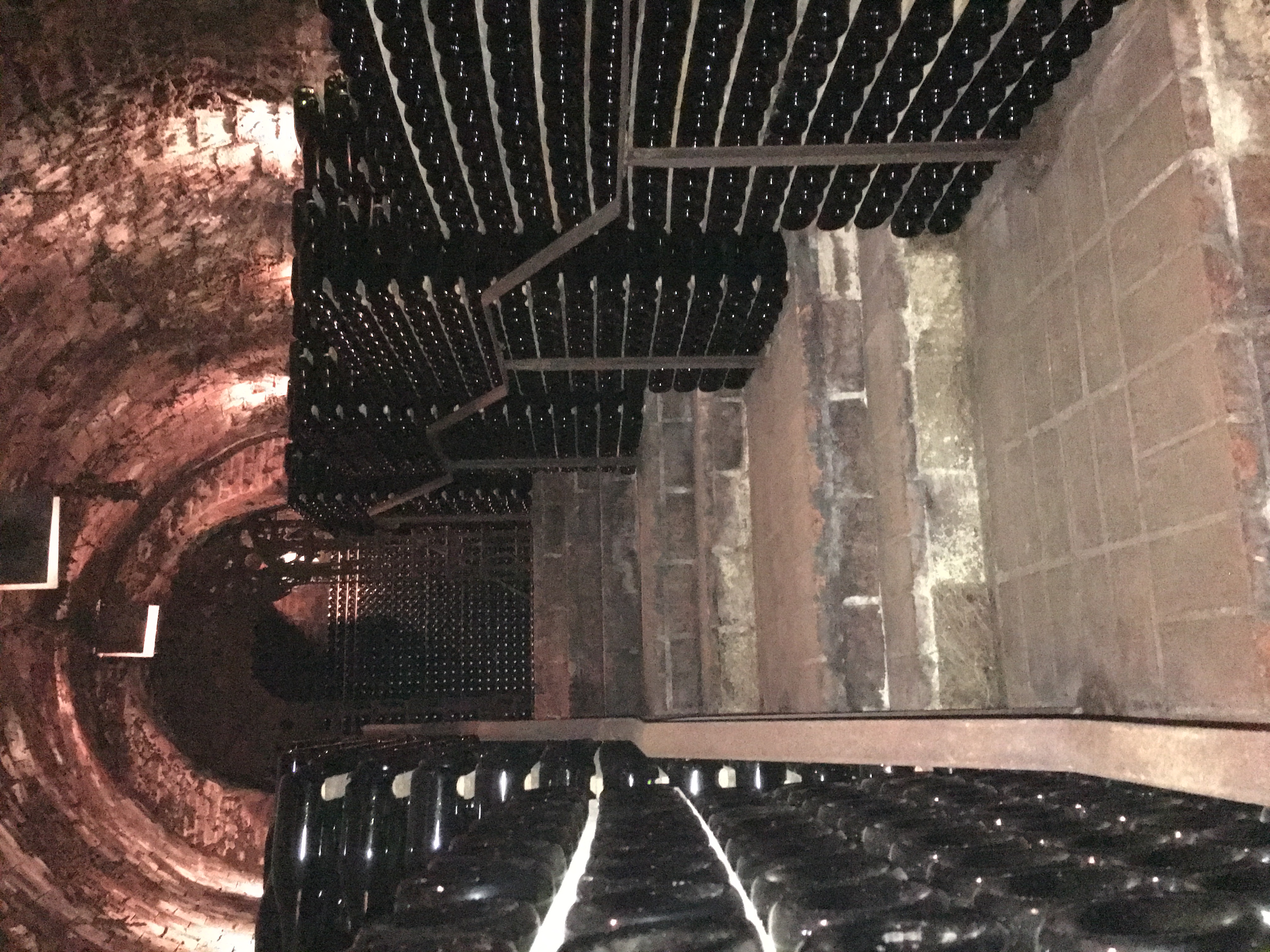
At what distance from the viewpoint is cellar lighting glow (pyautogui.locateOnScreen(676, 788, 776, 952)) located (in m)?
1.07

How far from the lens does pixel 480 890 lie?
1245mm

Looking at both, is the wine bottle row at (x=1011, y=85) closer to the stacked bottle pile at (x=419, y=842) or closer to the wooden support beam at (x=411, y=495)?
the stacked bottle pile at (x=419, y=842)

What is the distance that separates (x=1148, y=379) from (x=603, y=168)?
1.89 meters

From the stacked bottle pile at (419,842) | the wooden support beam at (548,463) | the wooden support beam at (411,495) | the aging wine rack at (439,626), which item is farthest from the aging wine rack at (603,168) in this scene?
the aging wine rack at (439,626)

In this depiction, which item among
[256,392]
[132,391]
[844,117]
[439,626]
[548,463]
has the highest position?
[256,392]

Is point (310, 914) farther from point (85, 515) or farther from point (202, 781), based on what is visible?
point (202, 781)

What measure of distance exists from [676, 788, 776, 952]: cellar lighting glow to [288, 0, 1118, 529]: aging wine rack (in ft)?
6.69

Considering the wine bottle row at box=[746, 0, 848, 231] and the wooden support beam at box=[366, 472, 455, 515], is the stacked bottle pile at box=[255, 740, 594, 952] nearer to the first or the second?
the wine bottle row at box=[746, 0, 848, 231]

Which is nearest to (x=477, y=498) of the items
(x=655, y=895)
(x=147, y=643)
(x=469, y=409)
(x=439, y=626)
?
(x=439, y=626)

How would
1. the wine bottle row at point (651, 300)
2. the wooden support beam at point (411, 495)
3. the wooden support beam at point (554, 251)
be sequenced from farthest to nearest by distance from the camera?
the wooden support beam at point (411, 495) < the wine bottle row at point (651, 300) < the wooden support beam at point (554, 251)

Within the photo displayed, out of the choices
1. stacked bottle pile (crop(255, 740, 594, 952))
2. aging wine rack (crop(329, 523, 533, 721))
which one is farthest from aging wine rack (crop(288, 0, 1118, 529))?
aging wine rack (crop(329, 523, 533, 721))

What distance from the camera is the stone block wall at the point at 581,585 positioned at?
25.1 feet

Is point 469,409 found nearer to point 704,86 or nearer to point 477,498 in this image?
point 477,498

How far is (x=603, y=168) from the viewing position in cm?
338
